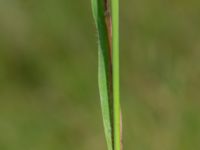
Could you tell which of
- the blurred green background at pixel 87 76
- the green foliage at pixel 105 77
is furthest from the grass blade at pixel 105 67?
the blurred green background at pixel 87 76

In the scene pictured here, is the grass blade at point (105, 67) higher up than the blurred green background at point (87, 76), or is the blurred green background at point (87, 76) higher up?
the grass blade at point (105, 67)

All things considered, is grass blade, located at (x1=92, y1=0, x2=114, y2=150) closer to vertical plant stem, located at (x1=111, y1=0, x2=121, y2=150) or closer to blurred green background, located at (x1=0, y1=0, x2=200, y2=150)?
vertical plant stem, located at (x1=111, y1=0, x2=121, y2=150)

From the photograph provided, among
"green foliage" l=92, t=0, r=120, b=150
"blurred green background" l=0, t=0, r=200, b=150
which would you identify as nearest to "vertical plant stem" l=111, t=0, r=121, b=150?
"green foliage" l=92, t=0, r=120, b=150

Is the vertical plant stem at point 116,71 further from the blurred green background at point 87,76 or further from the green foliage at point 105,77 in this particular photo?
the blurred green background at point 87,76

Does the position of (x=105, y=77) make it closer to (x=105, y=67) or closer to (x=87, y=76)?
(x=105, y=67)

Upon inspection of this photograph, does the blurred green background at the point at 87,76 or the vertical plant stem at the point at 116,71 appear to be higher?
the vertical plant stem at the point at 116,71

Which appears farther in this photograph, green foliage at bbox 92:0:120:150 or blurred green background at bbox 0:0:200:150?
blurred green background at bbox 0:0:200:150

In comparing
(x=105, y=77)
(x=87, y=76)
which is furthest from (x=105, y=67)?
(x=87, y=76)

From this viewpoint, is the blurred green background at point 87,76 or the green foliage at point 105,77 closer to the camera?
the green foliage at point 105,77

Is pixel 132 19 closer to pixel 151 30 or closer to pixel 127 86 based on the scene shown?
pixel 151 30
